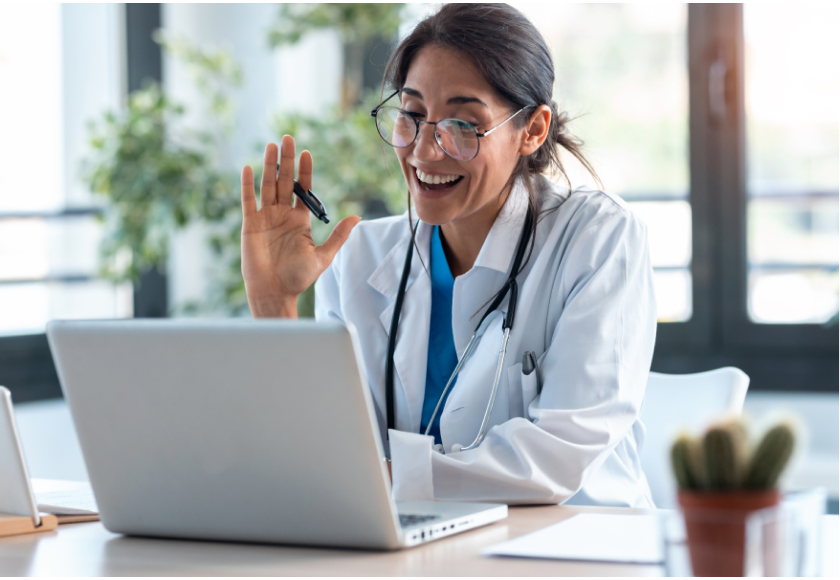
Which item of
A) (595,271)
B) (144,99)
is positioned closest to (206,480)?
(595,271)

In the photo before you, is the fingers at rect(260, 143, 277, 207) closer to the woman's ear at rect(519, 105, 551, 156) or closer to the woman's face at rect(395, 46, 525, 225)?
the woman's face at rect(395, 46, 525, 225)

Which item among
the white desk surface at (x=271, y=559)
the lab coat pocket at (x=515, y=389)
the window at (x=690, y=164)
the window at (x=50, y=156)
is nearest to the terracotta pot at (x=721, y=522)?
the white desk surface at (x=271, y=559)

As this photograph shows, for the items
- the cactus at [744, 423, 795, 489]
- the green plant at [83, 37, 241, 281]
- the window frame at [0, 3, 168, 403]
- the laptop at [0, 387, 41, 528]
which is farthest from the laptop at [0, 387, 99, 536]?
the window frame at [0, 3, 168, 403]

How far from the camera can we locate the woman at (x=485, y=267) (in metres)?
1.41

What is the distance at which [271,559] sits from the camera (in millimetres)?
919

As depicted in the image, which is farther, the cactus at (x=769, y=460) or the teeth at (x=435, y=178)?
the teeth at (x=435, y=178)

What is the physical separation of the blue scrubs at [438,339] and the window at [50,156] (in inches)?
68.0

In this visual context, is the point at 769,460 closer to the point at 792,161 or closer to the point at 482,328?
the point at 482,328

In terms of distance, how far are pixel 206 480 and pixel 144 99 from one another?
2342 mm

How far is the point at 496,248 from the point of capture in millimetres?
1640

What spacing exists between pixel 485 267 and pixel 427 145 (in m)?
0.24

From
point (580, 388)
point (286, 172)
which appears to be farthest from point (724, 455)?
point (286, 172)

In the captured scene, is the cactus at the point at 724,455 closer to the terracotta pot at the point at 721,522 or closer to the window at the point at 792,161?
the terracotta pot at the point at 721,522

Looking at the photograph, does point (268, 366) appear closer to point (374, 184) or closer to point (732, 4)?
point (374, 184)
